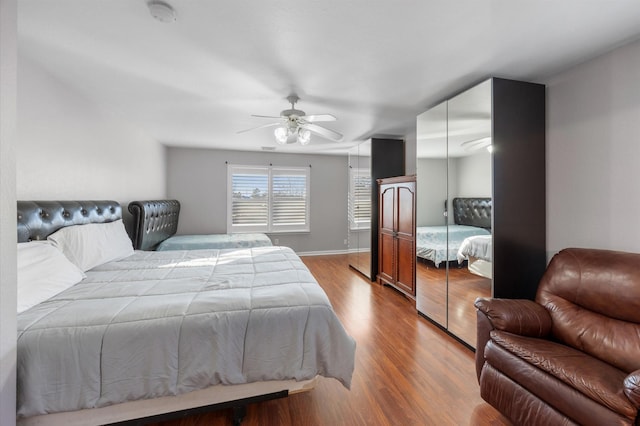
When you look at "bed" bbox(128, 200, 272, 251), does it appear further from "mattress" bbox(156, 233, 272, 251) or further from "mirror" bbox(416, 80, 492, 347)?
"mirror" bbox(416, 80, 492, 347)

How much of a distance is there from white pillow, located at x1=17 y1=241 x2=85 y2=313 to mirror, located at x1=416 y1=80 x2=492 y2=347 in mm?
3088

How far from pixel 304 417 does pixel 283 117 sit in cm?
249

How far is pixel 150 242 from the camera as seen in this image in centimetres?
362

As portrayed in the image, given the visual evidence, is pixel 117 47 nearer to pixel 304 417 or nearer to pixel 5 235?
pixel 5 235

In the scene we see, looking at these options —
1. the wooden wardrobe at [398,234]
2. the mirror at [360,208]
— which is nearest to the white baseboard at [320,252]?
the mirror at [360,208]

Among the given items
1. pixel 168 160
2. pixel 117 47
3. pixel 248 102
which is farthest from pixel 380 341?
pixel 168 160

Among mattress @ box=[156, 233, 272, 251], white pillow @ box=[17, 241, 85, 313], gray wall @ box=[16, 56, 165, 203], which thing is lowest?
mattress @ box=[156, 233, 272, 251]

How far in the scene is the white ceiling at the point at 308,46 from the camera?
144 centimetres

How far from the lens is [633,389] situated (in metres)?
1.08

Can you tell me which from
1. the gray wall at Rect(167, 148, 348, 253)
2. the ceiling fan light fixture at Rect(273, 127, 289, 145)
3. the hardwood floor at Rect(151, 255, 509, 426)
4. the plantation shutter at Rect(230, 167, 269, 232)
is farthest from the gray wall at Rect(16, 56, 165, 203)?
the hardwood floor at Rect(151, 255, 509, 426)

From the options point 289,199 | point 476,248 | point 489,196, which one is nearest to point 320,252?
point 289,199

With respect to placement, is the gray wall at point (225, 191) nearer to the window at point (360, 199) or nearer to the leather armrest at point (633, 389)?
the window at point (360, 199)

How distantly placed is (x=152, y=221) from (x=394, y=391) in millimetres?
3548

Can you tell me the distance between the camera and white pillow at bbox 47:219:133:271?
6.53 ft
